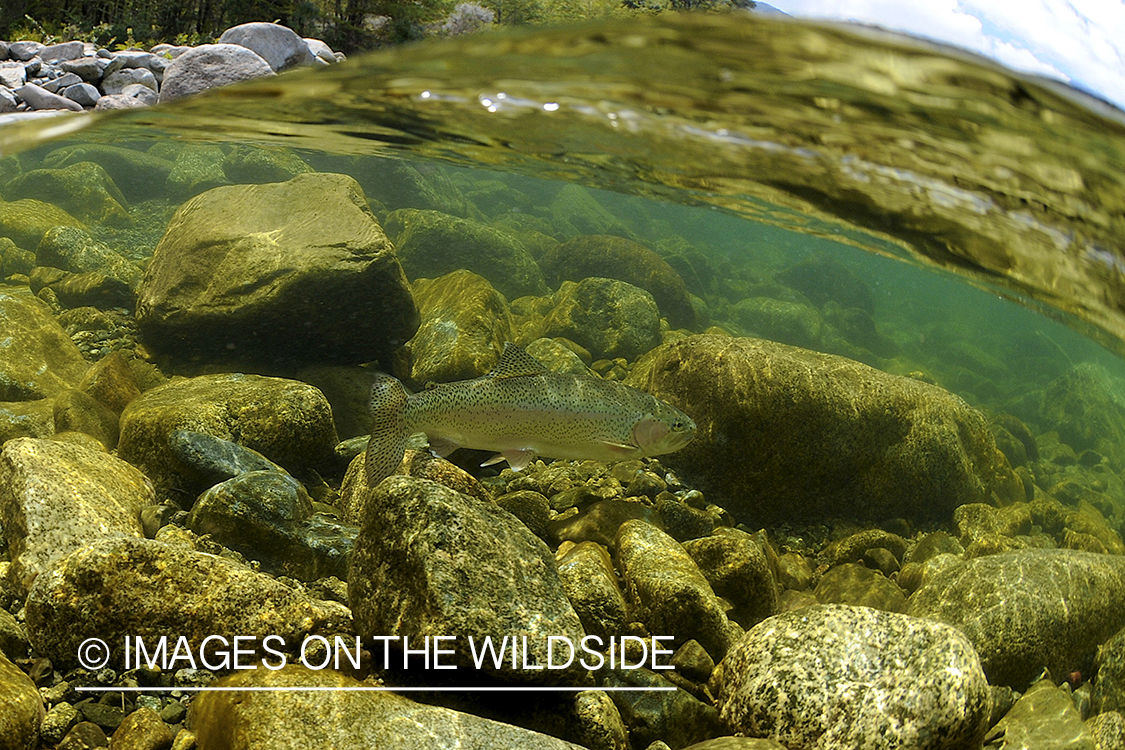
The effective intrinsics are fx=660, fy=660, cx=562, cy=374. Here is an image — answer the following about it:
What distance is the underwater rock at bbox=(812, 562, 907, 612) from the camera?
662cm

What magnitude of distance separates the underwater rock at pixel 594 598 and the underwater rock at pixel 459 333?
158 inches

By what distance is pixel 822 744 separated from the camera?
420 centimetres

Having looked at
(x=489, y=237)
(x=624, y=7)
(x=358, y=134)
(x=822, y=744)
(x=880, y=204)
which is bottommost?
(x=489, y=237)

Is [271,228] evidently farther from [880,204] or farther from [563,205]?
[563,205]

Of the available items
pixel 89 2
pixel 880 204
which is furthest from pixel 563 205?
pixel 880 204

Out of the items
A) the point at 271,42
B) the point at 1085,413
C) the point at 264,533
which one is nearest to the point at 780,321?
the point at 1085,413

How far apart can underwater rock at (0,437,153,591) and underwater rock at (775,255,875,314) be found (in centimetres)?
3048

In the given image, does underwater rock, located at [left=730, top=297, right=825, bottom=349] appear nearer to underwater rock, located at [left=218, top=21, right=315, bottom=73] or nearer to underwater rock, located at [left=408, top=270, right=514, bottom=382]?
underwater rock, located at [left=408, top=270, right=514, bottom=382]

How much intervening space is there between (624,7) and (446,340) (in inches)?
404

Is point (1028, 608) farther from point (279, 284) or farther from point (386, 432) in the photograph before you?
point (279, 284)

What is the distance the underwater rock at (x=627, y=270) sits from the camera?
61.2 feet

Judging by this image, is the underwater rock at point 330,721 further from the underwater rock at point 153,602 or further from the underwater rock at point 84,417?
the underwater rock at point 84,417

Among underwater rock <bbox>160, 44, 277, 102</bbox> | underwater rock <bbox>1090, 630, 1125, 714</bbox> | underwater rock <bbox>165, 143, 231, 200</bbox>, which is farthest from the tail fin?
underwater rock <bbox>165, 143, 231, 200</bbox>

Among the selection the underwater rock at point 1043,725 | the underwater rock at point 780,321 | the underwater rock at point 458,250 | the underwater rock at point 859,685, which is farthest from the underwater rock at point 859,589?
the underwater rock at point 780,321
